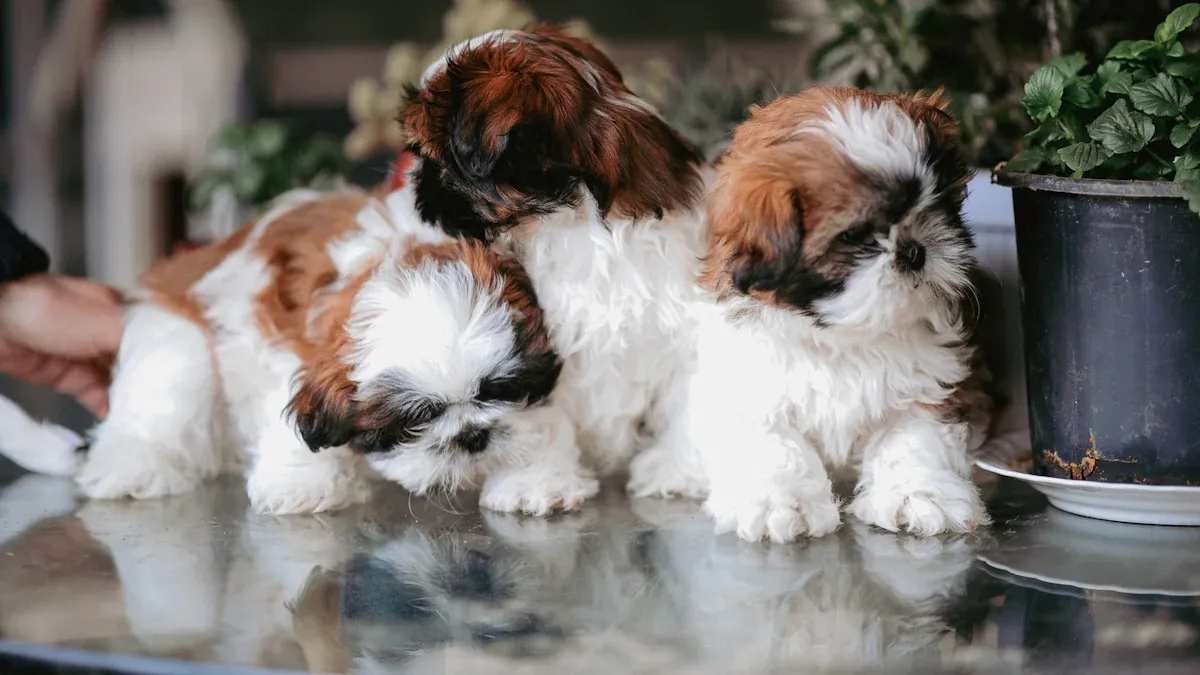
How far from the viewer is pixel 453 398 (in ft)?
5.44

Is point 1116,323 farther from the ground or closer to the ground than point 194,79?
closer to the ground

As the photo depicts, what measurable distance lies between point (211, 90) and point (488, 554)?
13.1ft

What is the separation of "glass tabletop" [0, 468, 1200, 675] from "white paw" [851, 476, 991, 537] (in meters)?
0.02

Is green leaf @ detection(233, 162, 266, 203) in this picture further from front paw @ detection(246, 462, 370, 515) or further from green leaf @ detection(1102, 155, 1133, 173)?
green leaf @ detection(1102, 155, 1133, 173)

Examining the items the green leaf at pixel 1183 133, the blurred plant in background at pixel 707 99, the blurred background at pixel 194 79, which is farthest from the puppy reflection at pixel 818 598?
the blurred background at pixel 194 79

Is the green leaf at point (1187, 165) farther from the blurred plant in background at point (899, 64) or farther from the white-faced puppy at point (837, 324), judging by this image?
the blurred plant in background at point (899, 64)

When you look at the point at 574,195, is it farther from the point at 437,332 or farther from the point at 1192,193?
the point at 1192,193

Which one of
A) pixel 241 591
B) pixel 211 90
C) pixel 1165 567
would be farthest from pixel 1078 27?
pixel 211 90

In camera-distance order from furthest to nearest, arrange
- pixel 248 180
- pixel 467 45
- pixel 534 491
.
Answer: pixel 248 180 < pixel 534 491 < pixel 467 45

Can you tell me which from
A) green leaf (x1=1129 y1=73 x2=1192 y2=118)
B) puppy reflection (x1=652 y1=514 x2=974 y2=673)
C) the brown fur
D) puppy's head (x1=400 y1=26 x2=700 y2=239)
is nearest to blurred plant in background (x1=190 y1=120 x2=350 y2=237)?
the brown fur

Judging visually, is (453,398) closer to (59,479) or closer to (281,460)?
(281,460)

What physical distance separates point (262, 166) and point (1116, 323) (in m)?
2.34

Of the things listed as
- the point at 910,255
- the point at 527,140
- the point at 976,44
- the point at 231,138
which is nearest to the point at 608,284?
the point at 527,140

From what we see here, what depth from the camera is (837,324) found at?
1.52 meters
